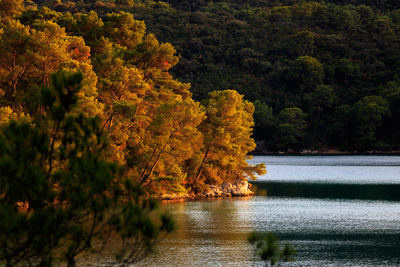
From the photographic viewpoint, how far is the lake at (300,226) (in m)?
30.8

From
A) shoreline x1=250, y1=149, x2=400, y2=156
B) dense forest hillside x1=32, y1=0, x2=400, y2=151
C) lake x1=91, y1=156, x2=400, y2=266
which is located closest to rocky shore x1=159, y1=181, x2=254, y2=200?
lake x1=91, y1=156, x2=400, y2=266

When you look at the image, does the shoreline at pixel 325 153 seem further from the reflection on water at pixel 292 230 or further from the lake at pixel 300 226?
the reflection on water at pixel 292 230

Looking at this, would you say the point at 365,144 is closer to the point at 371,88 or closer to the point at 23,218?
the point at 371,88

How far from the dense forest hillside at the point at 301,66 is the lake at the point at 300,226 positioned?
73674 millimetres

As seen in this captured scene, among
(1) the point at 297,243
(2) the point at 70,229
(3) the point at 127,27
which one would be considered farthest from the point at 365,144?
(2) the point at 70,229

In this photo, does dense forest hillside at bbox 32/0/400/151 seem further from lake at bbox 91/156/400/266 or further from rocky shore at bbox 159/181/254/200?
rocky shore at bbox 159/181/254/200

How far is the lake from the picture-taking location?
101 ft

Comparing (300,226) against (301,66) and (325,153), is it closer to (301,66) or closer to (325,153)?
(325,153)

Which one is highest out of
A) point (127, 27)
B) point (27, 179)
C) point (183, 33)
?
point (183, 33)

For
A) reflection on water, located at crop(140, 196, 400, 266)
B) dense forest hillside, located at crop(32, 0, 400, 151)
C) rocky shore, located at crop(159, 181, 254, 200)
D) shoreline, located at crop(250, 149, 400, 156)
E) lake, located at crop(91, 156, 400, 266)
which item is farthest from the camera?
shoreline, located at crop(250, 149, 400, 156)

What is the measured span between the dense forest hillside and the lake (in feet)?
242

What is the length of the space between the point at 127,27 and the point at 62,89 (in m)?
47.2

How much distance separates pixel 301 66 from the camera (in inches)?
6132

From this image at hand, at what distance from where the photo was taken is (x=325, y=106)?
149875mm
